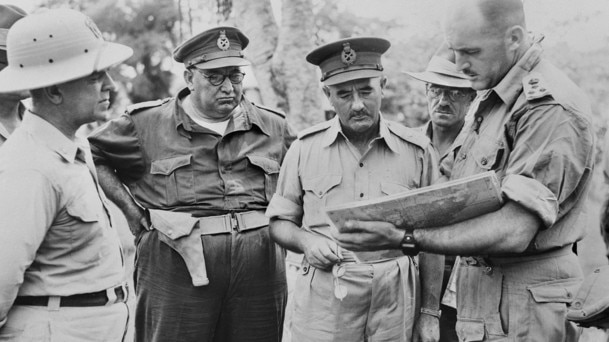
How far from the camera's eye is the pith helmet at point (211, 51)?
15.4 feet

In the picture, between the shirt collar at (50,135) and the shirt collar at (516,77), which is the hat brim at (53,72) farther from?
the shirt collar at (516,77)

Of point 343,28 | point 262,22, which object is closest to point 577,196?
point 262,22

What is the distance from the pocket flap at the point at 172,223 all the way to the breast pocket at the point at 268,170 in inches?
20.9

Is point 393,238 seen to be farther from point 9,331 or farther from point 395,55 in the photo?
point 395,55

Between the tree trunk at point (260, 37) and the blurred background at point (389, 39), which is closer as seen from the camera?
the blurred background at point (389, 39)

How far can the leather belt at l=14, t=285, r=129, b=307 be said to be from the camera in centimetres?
295

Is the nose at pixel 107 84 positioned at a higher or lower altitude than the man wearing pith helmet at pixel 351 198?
higher

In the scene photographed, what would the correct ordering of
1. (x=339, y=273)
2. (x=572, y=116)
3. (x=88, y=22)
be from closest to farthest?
(x=572, y=116) → (x=88, y=22) → (x=339, y=273)

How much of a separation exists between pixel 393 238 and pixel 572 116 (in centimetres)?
85

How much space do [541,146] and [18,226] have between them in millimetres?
2060

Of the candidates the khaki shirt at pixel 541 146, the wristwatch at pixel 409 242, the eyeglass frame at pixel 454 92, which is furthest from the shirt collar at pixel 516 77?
the eyeglass frame at pixel 454 92

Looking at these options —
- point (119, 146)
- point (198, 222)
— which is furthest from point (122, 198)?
point (198, 222)

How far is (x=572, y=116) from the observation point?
280 centimetres

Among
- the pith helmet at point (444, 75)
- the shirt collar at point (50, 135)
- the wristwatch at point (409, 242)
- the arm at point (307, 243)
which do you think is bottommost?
the arm at point (307, 243)
